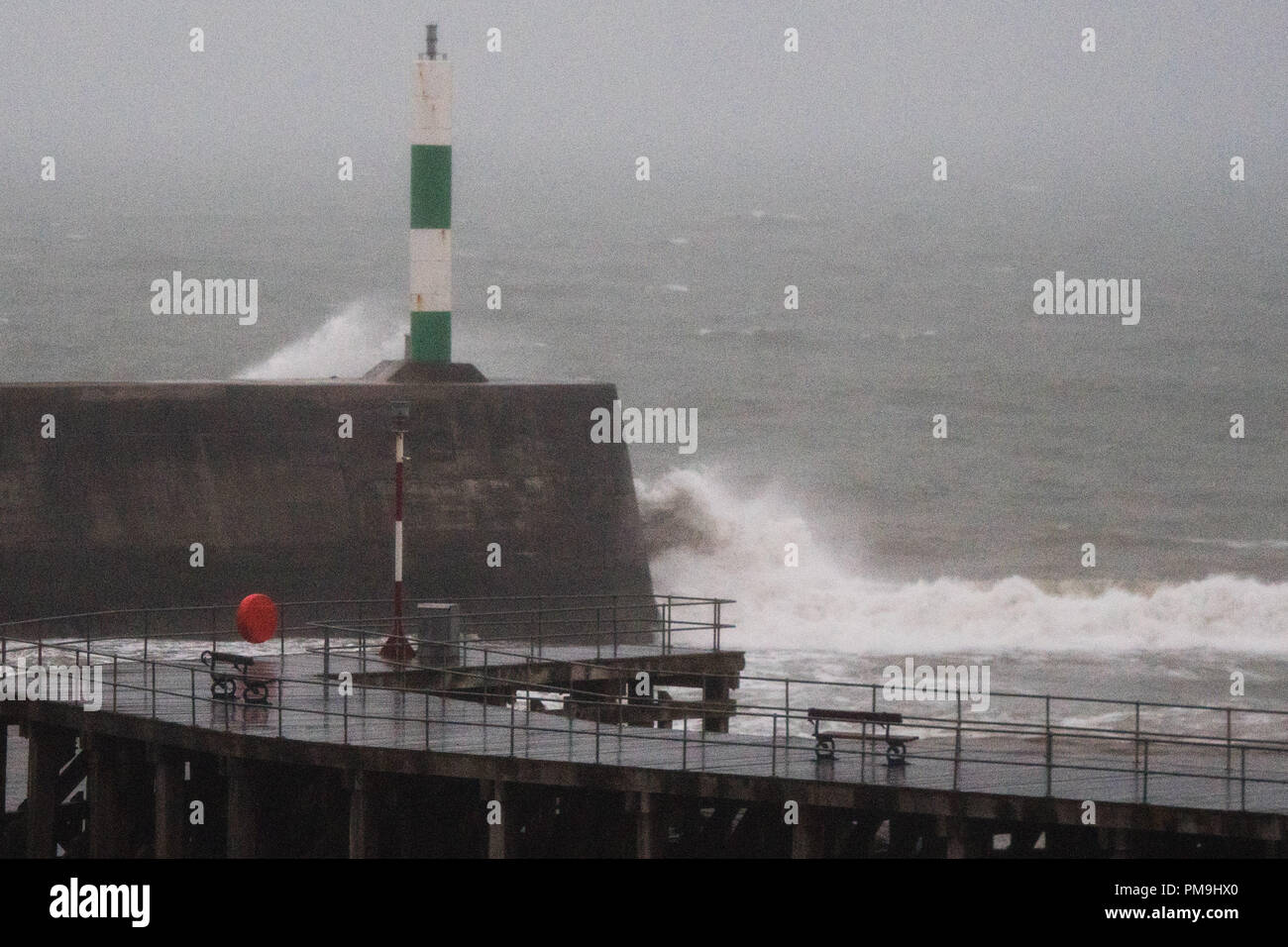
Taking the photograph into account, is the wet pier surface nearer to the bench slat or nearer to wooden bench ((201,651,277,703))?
wooden bench ((201,651,277,703))

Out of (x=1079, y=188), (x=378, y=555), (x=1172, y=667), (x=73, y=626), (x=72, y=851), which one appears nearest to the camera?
(x=72, y=851)

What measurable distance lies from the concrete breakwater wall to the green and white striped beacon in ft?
5.67

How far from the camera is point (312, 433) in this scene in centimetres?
3359

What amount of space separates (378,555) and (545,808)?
12.9 metres

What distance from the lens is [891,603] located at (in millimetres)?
45000

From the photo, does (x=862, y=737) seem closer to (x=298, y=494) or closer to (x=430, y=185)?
(x=298, y=494)

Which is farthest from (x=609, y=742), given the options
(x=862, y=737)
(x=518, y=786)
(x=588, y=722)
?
(x=862, y=737)

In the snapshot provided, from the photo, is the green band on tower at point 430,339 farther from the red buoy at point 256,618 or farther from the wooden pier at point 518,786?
the red buoy at point 256,618

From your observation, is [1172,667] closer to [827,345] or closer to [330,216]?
[827,345]

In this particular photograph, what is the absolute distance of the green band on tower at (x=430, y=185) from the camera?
36.2m

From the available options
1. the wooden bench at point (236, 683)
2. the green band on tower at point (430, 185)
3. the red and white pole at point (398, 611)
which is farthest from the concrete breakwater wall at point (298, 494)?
the wooden bench at point (236, 683)

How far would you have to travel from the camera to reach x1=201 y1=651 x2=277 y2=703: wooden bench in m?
22.3

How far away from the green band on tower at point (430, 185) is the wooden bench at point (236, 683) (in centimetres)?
1421

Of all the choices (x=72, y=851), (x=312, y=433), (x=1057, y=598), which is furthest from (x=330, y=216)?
(x=72, y=851)
